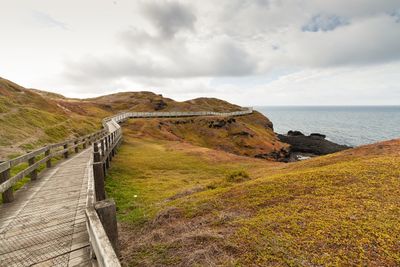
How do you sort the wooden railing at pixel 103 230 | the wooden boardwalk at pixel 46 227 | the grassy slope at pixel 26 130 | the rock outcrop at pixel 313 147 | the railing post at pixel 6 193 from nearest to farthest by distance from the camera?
the wooden railing at pixel 103 230, the wooden boardwalk at pixel 46 227, the railing post at pixel 6 193, the grassy slope at pixel 26 130, the rock outcrop at pixel 313 147

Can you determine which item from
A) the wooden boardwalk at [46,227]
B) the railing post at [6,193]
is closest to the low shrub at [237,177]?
the wooden boardwalk at [46,227]

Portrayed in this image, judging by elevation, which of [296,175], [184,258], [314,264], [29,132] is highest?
[29,132]

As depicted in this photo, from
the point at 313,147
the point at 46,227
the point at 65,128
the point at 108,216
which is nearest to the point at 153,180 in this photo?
Result: the point at 46,227

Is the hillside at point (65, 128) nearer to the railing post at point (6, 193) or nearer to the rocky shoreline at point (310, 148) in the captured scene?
the rocky shoreline at point (310, 148)

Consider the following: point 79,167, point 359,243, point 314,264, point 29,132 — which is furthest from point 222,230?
point 29,132

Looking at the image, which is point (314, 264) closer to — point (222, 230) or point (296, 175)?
point (222, 230)

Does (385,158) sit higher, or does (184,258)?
(385,158)

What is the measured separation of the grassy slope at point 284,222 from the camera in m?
4.34

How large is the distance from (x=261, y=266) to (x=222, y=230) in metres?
1.45

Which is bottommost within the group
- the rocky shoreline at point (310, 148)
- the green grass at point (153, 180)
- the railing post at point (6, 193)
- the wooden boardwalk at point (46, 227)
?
the rocky shoreline at point (310, 148)

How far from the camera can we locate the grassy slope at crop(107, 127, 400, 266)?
434cm

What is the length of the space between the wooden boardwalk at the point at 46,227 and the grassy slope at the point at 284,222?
1292mm

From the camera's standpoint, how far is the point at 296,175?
783 cm

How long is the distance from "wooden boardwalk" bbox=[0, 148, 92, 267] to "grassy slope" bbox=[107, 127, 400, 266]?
1.29 metres
